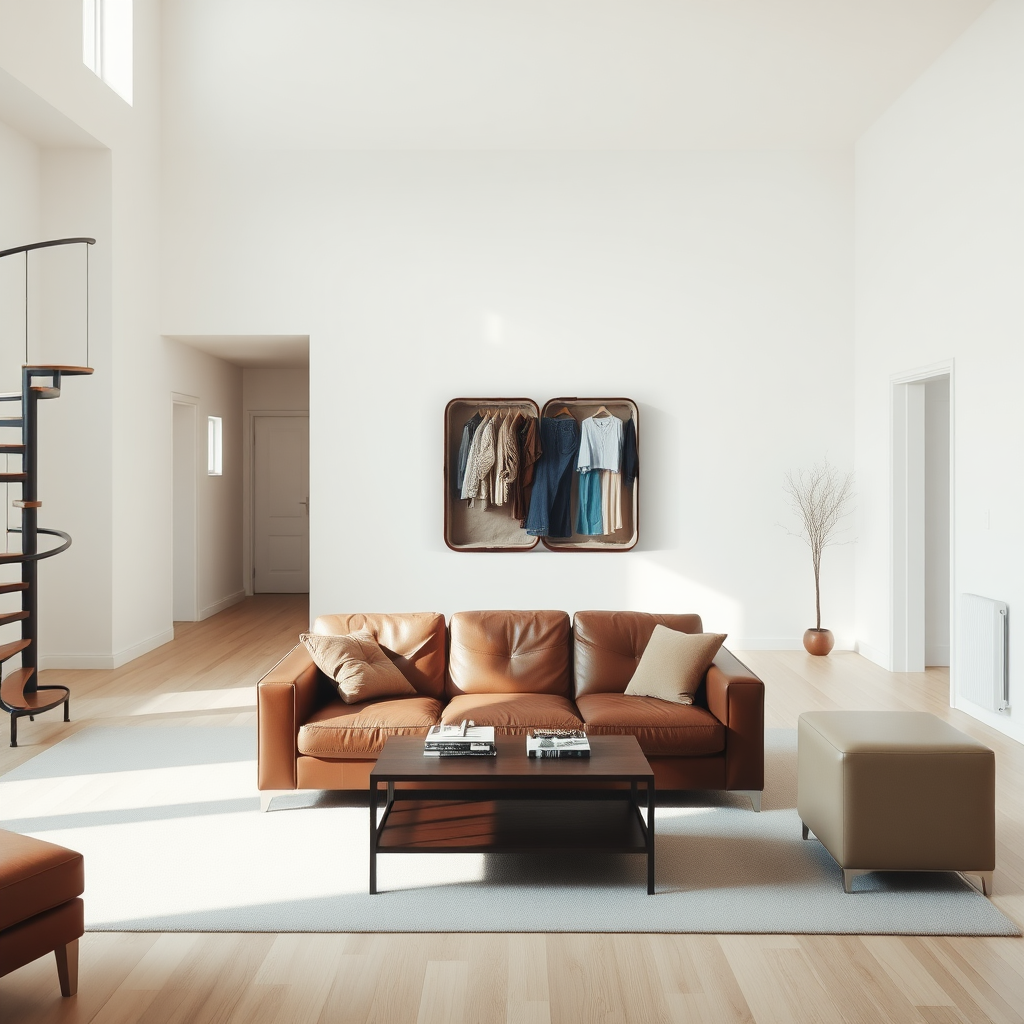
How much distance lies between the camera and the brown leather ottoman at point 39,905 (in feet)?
6.95

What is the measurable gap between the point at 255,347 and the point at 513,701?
16.1ft

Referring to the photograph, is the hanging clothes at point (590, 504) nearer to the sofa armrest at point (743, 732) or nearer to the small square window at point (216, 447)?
the sofa armrest at point (743, 732)

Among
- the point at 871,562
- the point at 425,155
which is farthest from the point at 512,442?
the point at 871,562

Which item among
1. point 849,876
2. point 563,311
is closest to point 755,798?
point 849,876

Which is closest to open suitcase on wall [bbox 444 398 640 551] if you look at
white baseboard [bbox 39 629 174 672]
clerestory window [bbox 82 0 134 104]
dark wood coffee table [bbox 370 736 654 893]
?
white baseboard [bbox 39 629 174 672]

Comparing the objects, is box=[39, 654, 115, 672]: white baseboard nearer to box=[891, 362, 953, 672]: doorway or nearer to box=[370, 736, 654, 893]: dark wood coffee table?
box=[370, 736, 654, 893]: dark wood coffee table

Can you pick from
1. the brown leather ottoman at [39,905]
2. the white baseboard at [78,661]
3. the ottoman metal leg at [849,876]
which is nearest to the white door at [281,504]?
the white baseboard at [78,661]

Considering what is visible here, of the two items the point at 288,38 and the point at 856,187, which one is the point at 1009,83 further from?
the point at 288,38

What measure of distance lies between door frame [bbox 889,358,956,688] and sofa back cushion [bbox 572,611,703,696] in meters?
2.70

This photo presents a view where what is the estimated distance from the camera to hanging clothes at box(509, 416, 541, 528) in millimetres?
6684

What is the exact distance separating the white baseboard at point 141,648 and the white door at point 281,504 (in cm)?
266

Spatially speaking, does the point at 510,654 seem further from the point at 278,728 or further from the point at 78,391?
the point at 78,391

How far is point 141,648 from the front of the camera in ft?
21.9

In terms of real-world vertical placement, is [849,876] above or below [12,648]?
below
